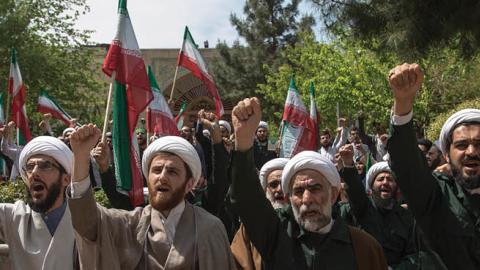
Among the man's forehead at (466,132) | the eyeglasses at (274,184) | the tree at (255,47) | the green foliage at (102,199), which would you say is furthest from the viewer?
the tree at (255,47)

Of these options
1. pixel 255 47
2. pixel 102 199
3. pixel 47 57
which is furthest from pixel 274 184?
pixel 255 47

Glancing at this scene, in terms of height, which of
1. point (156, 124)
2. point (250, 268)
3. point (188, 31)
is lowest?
point (250, 268)

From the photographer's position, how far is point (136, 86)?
631cm

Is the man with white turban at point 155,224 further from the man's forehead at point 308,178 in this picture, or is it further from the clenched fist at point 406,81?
the clenched fist at point 406,81

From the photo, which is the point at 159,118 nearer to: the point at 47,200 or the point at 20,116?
the point at 20,116

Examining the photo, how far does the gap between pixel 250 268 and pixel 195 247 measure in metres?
0.32

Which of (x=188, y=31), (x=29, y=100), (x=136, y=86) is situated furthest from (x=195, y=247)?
(x=29, y=100)

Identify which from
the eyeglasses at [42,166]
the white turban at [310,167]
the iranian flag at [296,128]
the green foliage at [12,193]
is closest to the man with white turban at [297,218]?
the white turban at [310,167]

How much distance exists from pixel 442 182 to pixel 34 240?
7.45ft

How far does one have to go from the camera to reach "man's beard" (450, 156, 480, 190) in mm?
3182

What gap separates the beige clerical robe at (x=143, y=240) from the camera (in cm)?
335

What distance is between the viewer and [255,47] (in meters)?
33.8

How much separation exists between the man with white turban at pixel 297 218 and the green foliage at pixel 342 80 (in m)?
19.1

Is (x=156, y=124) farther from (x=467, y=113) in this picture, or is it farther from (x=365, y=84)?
(x=365, y=84)
